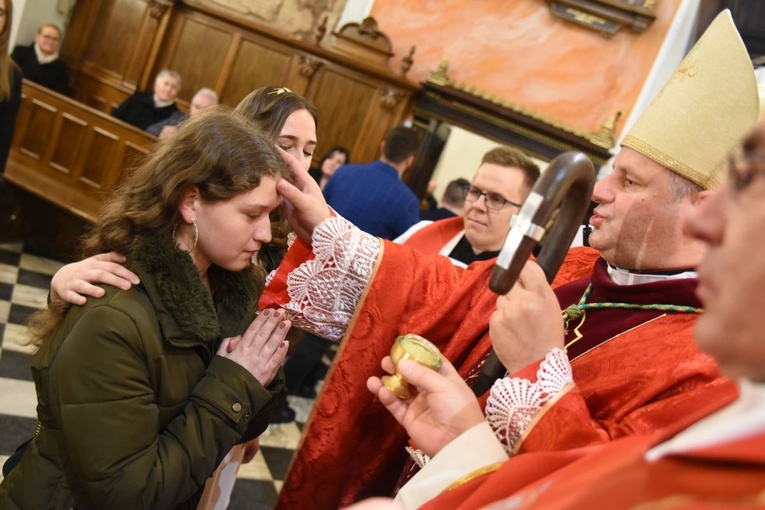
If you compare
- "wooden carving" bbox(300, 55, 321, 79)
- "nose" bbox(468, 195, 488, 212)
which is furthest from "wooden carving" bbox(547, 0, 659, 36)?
"nose" bbox(468, 195, 488, 212)

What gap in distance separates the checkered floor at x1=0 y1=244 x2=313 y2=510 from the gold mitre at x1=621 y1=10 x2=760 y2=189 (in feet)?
8.52

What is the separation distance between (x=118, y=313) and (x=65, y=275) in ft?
0.68

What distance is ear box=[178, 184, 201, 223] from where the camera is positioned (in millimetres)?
1646

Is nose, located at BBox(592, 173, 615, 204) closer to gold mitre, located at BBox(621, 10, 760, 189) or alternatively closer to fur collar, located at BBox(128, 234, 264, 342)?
gold mitre, located at BBox(621, 10, 760, 189)

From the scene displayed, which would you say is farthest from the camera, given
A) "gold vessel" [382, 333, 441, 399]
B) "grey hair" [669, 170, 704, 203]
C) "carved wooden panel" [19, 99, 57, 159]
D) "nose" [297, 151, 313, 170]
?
"carved wooden panel" [19, 99, 57, 159]

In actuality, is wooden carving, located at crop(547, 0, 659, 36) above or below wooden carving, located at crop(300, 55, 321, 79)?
above

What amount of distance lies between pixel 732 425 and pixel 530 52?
7188mm

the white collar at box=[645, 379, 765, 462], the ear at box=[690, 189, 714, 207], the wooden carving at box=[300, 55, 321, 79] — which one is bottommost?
the white collar at box=[645, 379, 765, 462]

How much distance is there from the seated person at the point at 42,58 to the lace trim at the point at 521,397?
711 centimetres

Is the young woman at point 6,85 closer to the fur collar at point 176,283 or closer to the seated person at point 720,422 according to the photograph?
the fur collar at point 176,283

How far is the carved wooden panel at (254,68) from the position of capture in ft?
25.2

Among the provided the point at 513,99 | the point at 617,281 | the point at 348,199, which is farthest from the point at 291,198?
the point at 513,99

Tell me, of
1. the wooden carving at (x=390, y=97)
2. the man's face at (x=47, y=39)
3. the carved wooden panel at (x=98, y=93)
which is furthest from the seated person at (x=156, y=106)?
the wooden carving at (x=390, y=97)

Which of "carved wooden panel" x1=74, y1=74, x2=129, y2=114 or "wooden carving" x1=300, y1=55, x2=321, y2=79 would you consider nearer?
"wooden carving" x1=300, y1=55, x2=321, y2=79
